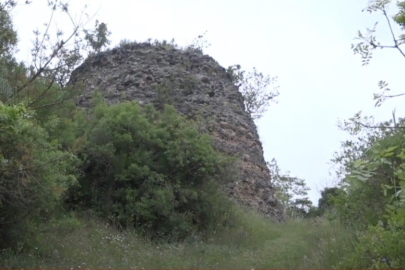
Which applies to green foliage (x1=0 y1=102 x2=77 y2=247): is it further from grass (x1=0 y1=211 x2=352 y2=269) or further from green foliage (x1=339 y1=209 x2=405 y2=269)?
green foliage (x1=339 y1=209 x2=405 y2=269)

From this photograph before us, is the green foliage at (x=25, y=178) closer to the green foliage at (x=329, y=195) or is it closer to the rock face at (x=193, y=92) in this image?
the green foliage at (x=329, y=195)

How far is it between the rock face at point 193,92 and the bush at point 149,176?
3.58 meters

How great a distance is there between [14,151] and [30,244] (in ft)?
6.75

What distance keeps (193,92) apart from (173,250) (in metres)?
10.6

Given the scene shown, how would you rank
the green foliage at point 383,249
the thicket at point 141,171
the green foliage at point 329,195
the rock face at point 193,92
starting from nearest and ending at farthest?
the green foliage at point 383,249 → the green foliage at point 329,195 → the thicket at point 141,171 → the rock face at point 193,92

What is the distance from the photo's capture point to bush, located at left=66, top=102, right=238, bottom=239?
14.8m

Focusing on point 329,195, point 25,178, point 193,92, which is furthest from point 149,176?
point 193,92

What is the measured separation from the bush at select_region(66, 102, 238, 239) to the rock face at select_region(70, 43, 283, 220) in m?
3.58

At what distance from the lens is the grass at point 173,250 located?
985 centimetres

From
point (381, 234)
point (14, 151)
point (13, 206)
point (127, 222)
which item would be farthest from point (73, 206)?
point (381, 234)

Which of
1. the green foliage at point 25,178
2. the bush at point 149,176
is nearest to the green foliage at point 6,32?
the green foliage at point 25,178

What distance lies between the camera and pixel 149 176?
1518 cm

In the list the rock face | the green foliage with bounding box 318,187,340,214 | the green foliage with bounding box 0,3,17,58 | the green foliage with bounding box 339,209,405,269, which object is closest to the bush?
the green foliage with bounding box 318,187,340,214

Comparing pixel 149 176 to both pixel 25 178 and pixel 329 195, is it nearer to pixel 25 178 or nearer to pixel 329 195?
pixel 329 195
